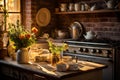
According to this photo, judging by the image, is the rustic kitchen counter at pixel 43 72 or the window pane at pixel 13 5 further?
the window pane at pixel 13 5

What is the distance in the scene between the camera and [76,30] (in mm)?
4879

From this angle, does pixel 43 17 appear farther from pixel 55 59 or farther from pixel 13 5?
pixel 55 59

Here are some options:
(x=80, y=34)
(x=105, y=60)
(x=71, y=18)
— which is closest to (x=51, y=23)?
(x=71, y=18)

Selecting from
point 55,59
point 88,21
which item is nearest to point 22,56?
point 55,59

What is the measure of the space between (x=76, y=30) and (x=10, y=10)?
56.3 inches

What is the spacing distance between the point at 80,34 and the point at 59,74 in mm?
2667

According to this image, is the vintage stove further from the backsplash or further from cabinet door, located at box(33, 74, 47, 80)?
cabinet door, located at box(33, 74, 47, 80)

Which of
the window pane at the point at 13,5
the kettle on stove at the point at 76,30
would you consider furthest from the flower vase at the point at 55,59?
the window pane at the point at 13,5

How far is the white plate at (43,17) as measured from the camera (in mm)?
5136

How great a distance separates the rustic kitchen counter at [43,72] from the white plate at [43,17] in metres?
2.18

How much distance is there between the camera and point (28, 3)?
198 inches

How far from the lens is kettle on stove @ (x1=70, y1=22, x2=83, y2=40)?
4.88 metres

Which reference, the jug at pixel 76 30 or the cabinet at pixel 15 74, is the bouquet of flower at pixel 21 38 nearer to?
the cabinet at pixel 15 74

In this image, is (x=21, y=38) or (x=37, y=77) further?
(x=21, y=38)
